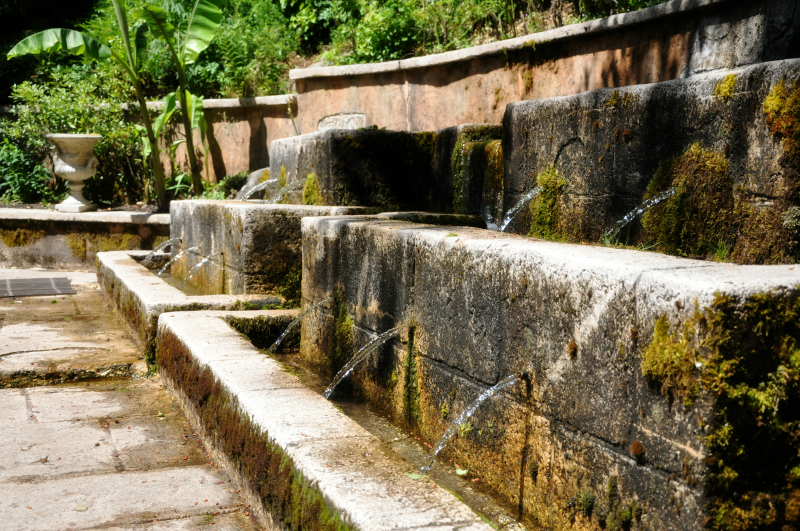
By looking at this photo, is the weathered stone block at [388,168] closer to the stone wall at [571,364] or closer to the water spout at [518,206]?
the water spout at [518,206]

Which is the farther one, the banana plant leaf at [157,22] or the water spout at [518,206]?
the banana plant leaf at [157,22]

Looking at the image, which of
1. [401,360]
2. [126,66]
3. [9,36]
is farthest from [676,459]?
[9,36]

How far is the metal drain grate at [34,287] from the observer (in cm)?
696

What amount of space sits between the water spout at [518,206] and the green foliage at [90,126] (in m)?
8.67

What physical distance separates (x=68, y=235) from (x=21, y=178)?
239 cm

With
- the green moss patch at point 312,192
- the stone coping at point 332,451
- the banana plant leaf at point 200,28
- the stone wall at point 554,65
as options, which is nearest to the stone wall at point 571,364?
the stone coping at point 332,451

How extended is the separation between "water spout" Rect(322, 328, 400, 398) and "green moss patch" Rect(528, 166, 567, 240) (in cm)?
107

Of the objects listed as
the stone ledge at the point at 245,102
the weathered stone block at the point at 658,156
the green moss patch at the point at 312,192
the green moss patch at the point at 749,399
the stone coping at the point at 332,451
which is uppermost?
the stone ledge at the point at 245,102

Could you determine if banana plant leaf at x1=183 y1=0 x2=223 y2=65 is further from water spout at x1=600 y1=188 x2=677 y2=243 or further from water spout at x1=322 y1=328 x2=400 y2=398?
water spout at x1=600 y1=188 x2=677 y2=243

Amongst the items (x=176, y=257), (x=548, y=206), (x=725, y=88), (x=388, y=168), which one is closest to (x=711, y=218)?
(x=725, y=88)

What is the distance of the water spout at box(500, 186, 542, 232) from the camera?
362cm

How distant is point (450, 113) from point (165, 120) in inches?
185

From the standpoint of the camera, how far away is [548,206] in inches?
139

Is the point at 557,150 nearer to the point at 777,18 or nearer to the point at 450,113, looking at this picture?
the point at 777,18
